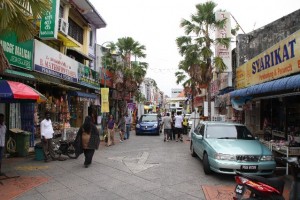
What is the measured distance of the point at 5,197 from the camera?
6457 millimetres

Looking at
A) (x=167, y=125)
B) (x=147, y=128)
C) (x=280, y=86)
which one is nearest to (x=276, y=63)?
(x=280, y=86)

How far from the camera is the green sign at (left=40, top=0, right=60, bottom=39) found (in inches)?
512

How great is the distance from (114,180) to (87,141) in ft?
7.45

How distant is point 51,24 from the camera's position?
1314 cm

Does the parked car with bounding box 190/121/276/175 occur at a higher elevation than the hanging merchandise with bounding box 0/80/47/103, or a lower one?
lower

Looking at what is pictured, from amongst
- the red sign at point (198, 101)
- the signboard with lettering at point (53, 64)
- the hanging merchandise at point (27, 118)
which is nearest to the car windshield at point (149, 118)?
the signboard with lettering at point (53, 64)

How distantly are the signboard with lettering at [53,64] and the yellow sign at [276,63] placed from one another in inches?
376

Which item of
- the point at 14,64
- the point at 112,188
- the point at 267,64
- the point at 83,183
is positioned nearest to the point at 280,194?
the point at 112,188

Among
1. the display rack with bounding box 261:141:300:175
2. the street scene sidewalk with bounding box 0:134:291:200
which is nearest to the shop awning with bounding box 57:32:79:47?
the street scene sidewalk with bounding box 0:134:291:200

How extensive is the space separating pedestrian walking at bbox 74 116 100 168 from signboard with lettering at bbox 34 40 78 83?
4.73 meters

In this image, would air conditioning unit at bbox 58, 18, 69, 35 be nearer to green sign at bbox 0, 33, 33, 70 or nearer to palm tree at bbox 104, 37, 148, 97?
green sign at bbox 0, 33, 33, 70

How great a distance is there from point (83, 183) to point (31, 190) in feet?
4.14

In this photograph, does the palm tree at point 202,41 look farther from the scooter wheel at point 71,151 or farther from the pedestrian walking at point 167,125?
the scooter wheel at point 71,151

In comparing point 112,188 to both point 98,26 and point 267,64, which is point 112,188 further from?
point 98,26
